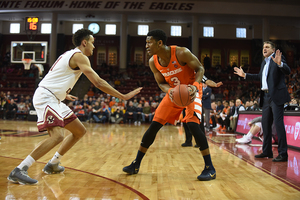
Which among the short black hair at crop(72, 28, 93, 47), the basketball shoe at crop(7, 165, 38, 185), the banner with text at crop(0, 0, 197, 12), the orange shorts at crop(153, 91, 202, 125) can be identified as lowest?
the basketball shoe at crop(7, 165, 38, 185)

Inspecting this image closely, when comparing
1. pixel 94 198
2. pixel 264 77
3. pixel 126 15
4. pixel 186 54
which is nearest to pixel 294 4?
pixel 126 15

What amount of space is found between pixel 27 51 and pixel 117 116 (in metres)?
7.42

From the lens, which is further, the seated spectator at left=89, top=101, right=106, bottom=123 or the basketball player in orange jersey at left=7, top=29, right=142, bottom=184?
the seated spectator at left=89, top=101, right=106, bottom=123

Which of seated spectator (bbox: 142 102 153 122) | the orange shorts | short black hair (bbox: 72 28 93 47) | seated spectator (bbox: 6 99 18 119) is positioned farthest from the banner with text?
the orange shorts

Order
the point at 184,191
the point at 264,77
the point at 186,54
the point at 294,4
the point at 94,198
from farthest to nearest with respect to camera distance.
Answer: the point at 294,4
the point at 264,77
the point at 186,54
the point at 184,191
the point at 94,198

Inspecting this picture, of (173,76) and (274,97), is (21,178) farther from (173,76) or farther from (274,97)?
(274,97)

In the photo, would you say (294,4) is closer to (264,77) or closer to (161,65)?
(264,77)

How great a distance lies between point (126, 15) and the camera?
21016mm

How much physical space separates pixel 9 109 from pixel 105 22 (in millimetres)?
14624

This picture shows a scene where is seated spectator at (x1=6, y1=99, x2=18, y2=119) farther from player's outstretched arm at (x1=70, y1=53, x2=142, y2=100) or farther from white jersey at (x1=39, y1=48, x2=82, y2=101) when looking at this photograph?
player's outstretched arm at (x1=70, y1=53, x2=142, y2=100)

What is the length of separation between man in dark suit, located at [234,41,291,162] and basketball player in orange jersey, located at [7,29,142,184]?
7.48 ft

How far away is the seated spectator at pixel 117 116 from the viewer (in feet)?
42.2

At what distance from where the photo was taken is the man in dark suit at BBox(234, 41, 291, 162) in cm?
367

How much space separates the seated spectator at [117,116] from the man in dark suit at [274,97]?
945 cm
